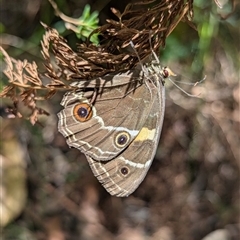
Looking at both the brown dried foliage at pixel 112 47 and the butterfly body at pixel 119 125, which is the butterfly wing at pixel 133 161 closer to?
the butterfly body at pixel 119 125

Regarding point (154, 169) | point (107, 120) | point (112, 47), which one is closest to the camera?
point (112, 47)

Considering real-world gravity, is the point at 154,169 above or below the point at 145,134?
below

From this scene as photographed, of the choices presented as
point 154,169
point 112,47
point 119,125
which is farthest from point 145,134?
point 154,169

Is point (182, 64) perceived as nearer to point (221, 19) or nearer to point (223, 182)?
point (221, 19)

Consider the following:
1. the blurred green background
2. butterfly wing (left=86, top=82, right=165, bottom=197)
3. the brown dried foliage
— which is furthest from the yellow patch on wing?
the blurred green background

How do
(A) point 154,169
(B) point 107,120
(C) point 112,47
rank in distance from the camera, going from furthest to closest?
1. (A) point 154,169
2. (B) point 107,120
3. (C) point 112,47

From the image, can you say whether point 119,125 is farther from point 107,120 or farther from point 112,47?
point 112,47

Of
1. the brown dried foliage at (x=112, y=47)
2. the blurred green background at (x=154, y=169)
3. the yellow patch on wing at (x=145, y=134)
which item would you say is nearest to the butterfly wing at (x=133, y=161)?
the yellow patch on wing at (x=145, y=134)
